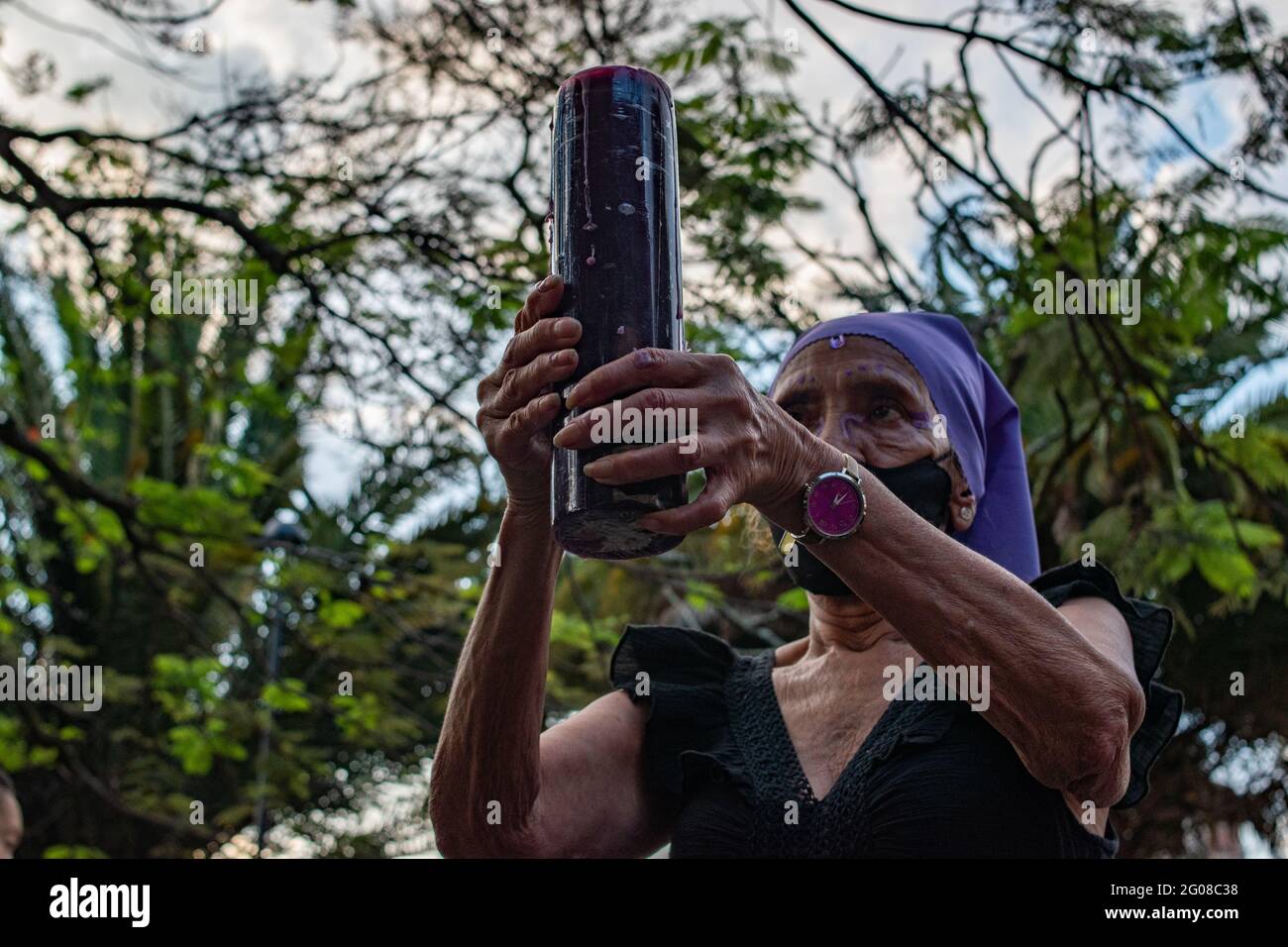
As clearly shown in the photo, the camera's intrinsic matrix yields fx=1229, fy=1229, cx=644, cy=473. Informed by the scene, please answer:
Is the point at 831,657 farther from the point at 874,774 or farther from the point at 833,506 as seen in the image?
the point at 833,506

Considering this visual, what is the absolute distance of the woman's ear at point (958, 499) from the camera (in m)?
2.39

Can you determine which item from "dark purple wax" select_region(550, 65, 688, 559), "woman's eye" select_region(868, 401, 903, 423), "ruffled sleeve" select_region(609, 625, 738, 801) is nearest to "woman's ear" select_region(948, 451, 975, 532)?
"woman's eye" select_region(868, 401, 903, 423)

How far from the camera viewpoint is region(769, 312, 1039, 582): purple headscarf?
2420 mm

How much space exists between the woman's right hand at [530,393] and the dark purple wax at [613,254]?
21 mm

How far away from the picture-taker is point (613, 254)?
1573 mm

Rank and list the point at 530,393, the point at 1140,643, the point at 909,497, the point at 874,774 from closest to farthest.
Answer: the point at 530,393 < the point at 874,774 < the point at 1140,643 < the point at 909,497

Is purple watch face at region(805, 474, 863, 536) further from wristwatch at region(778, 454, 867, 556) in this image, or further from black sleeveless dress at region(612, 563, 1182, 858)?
black sleeveless dress at region(612, 563, 1182, 858)

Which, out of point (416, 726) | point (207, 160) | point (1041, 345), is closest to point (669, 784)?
point (1041, 345)

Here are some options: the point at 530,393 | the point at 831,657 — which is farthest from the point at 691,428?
the point at 831,657

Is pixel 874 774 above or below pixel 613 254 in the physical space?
below

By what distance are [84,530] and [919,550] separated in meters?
7.28

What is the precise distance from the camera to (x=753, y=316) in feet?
17.5

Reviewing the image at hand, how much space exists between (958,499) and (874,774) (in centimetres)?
60

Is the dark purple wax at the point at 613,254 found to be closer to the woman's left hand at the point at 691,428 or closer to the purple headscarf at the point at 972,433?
the woman's left hand at the point at 691,428
